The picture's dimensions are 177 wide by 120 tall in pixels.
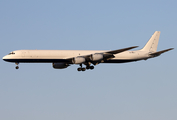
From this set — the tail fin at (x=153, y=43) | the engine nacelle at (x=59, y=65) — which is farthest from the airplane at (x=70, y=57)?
the tail fin at (x=153, y=43)

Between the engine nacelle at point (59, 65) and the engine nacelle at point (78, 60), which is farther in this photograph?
the engine nacelle at point (59, 65)

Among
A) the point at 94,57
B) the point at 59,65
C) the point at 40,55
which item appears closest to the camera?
the point at 40,55

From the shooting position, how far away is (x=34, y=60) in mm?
68250

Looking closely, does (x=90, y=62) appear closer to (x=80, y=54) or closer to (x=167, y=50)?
(x=80, y=54)

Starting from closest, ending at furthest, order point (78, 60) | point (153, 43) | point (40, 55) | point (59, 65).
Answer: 1. point (78, 60)
2. point (40, 55)
3. point (59, 65)
4. point (153, 43)

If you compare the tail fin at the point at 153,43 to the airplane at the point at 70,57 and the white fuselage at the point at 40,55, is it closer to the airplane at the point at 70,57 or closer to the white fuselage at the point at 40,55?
the airplane at the point at 70,57

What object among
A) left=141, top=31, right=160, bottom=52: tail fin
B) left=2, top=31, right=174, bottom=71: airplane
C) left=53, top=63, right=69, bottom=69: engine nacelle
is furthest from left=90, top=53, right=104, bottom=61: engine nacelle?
left=141, top=31, right=160, bottom=52: tail fin

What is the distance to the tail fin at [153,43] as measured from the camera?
77963mm

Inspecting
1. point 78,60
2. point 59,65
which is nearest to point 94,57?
point 78,60

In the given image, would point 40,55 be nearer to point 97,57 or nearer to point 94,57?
point 94,57

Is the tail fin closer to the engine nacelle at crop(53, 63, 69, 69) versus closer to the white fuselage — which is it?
the white fuselage

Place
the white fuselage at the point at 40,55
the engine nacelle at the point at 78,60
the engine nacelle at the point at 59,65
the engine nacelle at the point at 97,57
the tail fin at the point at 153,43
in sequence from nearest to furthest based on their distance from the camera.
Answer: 1. the engine nacelle at the point at 78,60
2. the white fuselage at the point at 40,55
3. the engine nacelle at the point at 97,57
4. the engine nacelle at the point at 59,65
5. the tail fin at the point at 153,43

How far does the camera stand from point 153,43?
3103 inches

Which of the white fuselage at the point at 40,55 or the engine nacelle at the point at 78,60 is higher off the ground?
the white fuselage at the point at 40,55
